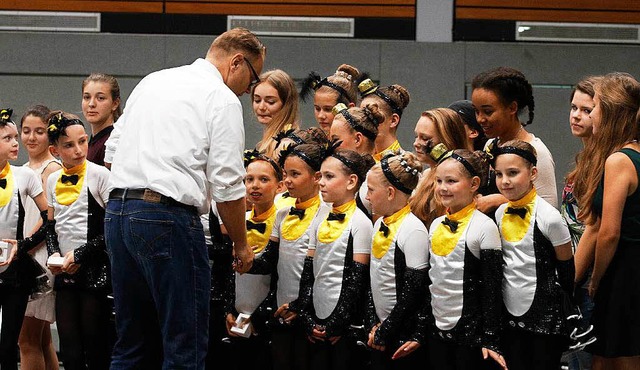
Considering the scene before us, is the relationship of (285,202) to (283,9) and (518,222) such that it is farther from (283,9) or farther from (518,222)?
(283,9)

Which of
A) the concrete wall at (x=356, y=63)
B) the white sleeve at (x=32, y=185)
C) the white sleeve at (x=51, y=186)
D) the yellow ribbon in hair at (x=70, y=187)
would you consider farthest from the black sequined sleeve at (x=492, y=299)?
the concrete wall at (x=356, y=63)

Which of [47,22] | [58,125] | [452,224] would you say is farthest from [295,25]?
[452,224]

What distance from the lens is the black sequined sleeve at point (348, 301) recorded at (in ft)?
13.3

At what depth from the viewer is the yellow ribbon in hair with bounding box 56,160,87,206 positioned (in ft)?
15.1

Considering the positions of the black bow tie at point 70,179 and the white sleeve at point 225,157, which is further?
the black bow tie at point 70,179

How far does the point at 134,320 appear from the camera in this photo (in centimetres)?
350

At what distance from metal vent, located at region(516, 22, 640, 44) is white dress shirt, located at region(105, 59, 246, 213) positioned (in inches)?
154

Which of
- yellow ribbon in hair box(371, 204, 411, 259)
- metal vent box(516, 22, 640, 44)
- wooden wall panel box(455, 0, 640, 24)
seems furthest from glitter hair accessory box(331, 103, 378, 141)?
metal vent box(516, 22, 640, 44)

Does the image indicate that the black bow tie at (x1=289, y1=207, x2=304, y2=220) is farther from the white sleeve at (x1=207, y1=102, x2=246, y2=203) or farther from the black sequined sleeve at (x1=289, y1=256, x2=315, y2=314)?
the white sleeve at (x1=207, y1=102, x2=246, y2=203)

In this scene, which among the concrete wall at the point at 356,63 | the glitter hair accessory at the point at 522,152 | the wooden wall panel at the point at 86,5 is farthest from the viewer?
the wooden wall panel at the point at 86,5

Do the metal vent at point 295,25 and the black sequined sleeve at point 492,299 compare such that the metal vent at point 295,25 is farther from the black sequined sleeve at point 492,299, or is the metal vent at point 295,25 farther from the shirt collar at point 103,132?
the black sequined sleeve at point 492,299

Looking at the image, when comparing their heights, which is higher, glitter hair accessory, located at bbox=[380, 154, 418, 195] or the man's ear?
the man's ear

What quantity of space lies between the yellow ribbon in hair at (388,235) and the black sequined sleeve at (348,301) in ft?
0.34

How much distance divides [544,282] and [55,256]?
7.23 feet
